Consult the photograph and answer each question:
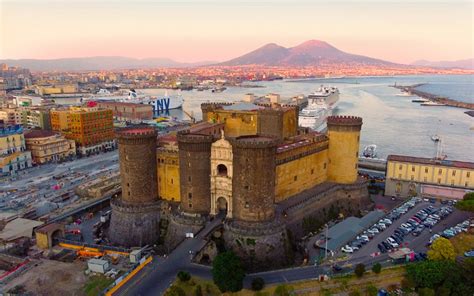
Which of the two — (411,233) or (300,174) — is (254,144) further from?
(411,233)

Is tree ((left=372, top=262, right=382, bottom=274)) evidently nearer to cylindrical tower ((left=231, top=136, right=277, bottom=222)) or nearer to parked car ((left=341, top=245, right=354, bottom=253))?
parked car ((left=341, top=245, right=354, bottom=253))

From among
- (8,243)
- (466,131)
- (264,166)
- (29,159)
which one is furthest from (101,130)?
(466,131)

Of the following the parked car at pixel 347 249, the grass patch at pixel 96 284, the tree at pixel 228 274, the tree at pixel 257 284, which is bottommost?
the grass patch at pixel 96 284

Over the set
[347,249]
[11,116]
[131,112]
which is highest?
[11,116]

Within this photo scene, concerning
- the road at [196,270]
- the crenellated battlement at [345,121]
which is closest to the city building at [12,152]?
the road at [196,270]

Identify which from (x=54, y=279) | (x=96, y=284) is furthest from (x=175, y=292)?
(x=54, y=279)

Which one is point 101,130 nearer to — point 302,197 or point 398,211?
point 302,197

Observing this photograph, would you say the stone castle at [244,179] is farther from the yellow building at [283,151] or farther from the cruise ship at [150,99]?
the cruise ship at [150,99]
